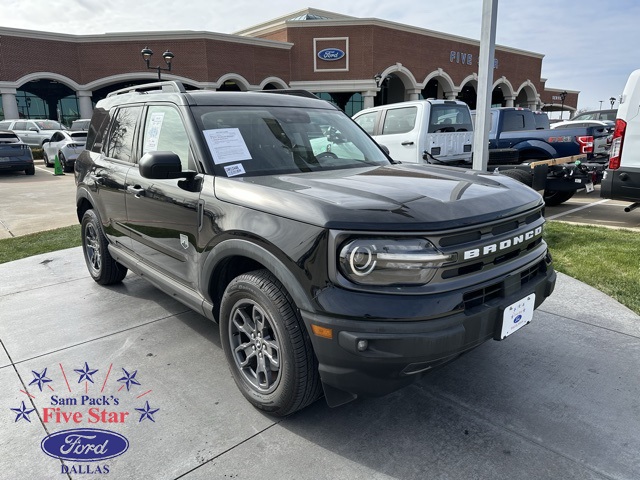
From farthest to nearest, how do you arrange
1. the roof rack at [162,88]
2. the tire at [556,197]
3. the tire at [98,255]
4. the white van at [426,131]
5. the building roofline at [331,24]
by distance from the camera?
the building roofline at [331,24] < the tire at [556,197] < the white van at [426,131] < the tire at [98,255] < the roof rack at [162,88]

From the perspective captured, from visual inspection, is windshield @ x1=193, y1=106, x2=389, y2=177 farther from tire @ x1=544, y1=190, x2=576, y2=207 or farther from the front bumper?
tire @ x1=544, y1=190, x2=576, y2=207

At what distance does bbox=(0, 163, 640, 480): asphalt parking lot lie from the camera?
7.71ft

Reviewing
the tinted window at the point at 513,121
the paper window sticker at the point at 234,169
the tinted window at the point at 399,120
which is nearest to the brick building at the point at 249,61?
the tinted window at the point at 513,121

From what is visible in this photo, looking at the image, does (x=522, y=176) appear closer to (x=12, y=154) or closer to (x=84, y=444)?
(x=84, y=444)

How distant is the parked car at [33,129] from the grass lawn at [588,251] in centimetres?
1770

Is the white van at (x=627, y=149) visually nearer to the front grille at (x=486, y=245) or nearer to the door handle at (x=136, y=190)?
the front grille at (x=486, y=245)

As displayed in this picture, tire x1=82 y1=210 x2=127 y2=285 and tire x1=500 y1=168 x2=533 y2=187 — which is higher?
tire x1=500 y1=168 x2=533 y2=187

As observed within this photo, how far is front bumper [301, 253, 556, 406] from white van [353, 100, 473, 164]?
6341mm

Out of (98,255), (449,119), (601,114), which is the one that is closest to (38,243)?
(98,255)

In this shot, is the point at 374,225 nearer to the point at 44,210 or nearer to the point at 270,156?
the point at 270,156

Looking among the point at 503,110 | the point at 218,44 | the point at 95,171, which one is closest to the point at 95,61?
the point at 218,44

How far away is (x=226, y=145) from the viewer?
10.3 ft

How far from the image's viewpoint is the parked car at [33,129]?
22348 mm

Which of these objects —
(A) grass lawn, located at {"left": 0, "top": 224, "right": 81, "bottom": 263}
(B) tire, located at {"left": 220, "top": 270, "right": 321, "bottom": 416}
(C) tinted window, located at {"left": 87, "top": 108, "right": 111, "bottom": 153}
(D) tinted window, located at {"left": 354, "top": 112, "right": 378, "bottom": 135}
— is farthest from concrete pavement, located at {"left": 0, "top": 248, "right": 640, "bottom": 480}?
(D) tinted window, located at {"left": 354, "top": 112, "right": 378, "bottom": 135}
